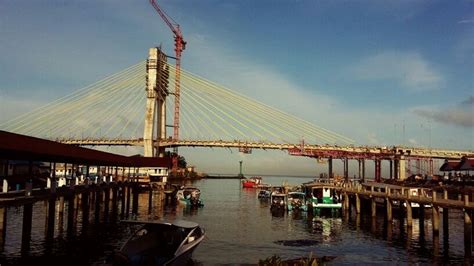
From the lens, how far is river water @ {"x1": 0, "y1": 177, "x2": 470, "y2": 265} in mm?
32125

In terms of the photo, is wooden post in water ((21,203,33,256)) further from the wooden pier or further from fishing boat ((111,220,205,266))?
the wooden pier

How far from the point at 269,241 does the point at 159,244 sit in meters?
15.5

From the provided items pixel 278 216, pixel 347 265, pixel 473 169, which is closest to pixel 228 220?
pixel 278 216

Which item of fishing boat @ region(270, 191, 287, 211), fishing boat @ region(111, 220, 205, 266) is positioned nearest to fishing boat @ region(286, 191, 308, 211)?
fishing boat @ region(270, 191, 287, 211)

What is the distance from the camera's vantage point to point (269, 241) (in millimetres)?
40562

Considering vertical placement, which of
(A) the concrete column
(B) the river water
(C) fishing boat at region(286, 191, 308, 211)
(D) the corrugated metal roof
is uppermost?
(A) the concrete column

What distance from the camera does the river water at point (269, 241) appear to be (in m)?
32.1

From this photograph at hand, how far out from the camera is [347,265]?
31.4 m

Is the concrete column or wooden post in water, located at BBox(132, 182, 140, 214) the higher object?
the concrete column

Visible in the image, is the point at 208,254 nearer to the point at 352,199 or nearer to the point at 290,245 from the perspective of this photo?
the point at 290,245

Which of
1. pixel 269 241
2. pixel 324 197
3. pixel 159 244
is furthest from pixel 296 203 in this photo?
pixel 159 244

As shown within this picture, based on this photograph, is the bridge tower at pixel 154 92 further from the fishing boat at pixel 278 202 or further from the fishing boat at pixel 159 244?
the fishing boat at pixel 159 244

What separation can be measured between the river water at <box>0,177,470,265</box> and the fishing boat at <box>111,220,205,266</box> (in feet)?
13.5

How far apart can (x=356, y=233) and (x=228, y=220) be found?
16105 millimetres
